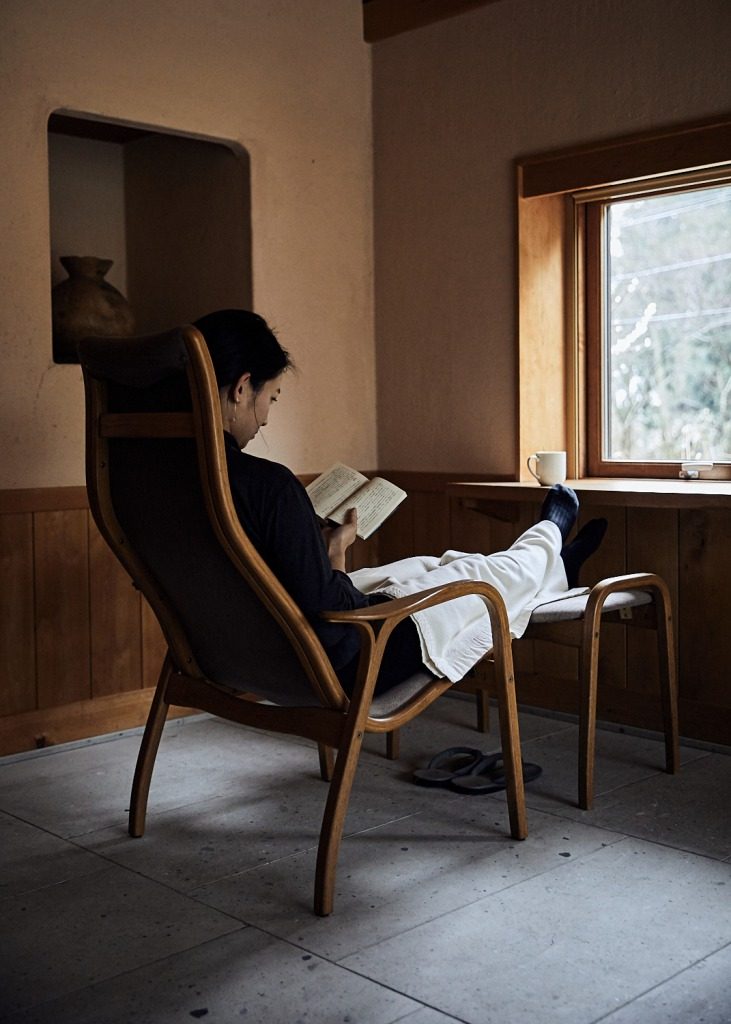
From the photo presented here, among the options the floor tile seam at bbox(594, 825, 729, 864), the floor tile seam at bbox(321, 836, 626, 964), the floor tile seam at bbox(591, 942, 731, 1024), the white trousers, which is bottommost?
the floor tile seam at bbox(591, 942, 731, 1024)

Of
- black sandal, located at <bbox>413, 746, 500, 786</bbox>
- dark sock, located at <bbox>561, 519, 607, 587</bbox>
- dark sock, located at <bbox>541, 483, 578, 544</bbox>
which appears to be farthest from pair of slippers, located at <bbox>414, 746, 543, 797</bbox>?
dark sock, located at <bbox>541, 483, 578, 544</bbox>

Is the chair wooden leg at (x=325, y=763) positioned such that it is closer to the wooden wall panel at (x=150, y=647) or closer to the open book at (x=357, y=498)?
the open book at (x=357, y=498)

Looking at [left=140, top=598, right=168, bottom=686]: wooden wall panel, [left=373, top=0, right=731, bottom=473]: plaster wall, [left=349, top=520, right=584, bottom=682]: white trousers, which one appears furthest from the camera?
[left=140, top=598, right=168, bottom=686]: wooden wall panel

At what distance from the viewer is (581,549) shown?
3.04 meters

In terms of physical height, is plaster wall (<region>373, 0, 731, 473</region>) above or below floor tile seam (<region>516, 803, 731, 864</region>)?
above

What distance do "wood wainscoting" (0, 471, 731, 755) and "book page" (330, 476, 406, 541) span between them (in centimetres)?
73

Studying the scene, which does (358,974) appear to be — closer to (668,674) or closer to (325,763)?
(325,763)

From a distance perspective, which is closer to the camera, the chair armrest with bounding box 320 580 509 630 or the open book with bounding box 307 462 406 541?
the chair armrest with bounding box 320 580 509 630

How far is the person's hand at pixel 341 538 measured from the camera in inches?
102

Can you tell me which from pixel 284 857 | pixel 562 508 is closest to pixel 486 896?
pixel 284 857

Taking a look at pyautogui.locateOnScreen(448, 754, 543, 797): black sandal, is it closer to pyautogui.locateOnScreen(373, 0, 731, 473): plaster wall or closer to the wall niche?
pyautogui.locateOnScreen(373, 0, 731, 473): plaster wall

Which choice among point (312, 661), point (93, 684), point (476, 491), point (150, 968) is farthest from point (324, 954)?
point (476, 491)

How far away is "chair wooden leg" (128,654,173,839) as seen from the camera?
2.52 m

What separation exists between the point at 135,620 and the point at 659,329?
187 cm
